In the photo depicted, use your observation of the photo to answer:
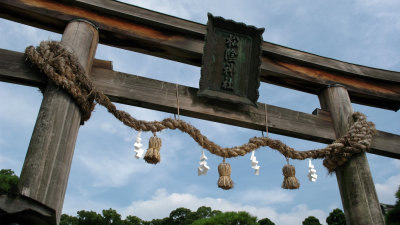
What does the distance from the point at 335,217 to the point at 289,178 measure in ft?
46.0

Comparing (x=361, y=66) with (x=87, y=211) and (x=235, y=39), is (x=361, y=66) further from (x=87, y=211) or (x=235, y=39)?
(x=87, y=211)

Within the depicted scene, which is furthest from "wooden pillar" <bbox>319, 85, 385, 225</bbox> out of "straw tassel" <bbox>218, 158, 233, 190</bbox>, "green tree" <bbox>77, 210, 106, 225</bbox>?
"green tree" <bbox>77, 210, 106, 225</bbox>

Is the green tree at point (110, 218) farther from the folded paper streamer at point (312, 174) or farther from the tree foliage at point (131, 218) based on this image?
the folded paper streamer at point (312, 174)

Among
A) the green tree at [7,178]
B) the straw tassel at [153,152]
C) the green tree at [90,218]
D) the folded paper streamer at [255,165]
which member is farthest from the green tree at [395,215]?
the green tree at [90,218]

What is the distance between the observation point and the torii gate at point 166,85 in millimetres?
2527

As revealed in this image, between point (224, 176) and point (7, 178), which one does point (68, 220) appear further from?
point (224, 176)

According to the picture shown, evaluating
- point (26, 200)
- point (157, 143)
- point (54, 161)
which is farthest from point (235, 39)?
point (26, 200)

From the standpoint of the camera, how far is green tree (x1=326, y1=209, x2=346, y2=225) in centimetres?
1523

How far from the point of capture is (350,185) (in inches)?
131

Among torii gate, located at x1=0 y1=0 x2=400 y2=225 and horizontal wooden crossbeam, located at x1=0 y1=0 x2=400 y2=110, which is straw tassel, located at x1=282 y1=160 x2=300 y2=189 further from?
horizontal wooden crossbeam, located at x1=0 y1=0 x2=400 y2=110

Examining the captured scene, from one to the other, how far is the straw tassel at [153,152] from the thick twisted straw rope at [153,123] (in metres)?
0.12

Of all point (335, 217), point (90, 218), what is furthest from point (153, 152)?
point (90, 218)

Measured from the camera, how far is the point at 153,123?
122 inches

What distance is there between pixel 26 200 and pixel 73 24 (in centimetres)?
199
